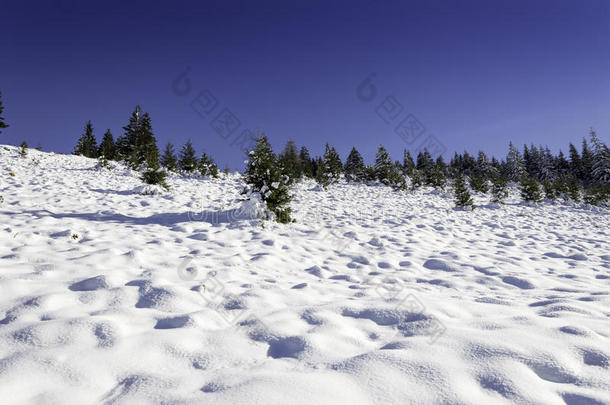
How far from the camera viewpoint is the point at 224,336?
2285 mm

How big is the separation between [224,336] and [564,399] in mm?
2310

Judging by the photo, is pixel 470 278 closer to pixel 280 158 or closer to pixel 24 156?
pixel 280 158

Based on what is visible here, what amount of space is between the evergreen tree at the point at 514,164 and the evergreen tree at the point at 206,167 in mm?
46885

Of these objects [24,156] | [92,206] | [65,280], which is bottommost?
[65,280]

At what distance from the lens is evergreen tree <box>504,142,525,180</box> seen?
4412 centimetres

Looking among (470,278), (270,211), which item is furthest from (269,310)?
(270,211)

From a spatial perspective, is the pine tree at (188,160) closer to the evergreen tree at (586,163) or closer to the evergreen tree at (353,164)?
the evergreen tree at (353,164)

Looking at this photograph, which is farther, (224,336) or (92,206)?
(92,206)

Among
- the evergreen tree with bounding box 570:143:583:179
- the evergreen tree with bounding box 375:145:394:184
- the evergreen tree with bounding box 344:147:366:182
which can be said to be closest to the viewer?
the evergreen tree with bounding box 375:145:394:184

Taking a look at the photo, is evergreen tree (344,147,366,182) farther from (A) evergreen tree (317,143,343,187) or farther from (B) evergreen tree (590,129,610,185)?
(B) evergreen tree (590,129,610,185)

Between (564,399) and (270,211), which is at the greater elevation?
(270,211)

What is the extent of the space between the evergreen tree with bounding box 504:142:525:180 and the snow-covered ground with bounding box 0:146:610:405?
4816 cm

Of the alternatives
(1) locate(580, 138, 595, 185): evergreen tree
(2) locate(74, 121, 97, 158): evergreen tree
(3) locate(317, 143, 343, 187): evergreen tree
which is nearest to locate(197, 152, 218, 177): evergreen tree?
(3) locate(317, 143, 343, 187): evergreen tree

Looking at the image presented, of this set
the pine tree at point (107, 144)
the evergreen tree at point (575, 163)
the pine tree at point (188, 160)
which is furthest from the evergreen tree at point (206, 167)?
the evergreen tree at point (575, 163)
